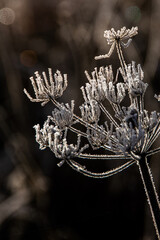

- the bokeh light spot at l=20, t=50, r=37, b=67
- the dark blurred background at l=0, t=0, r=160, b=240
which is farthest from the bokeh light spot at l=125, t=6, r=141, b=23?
the bokeh light spot at l=20, t=50, r=37, b=67

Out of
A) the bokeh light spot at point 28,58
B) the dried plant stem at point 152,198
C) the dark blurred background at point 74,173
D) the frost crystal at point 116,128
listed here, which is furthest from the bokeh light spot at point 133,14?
the dried plant stem at point 152,198

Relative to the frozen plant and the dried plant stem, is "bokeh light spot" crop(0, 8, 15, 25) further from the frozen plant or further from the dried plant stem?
the dried plant stem

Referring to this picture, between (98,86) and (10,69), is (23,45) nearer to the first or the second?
(10,69)

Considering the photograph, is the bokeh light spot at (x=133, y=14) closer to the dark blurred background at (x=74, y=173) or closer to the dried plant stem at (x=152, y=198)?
the dark blurred background at (x=74, y=173)

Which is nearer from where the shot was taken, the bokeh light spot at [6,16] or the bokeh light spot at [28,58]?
the bokeh light spot at [6,16]

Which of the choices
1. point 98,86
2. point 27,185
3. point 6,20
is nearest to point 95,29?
point 6,20

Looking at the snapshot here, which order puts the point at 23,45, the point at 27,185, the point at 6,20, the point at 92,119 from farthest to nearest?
the point at 23,45
the point at 6,20
the point at 27,185
the point at 92,119

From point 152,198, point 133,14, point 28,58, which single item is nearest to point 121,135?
point 152,198
